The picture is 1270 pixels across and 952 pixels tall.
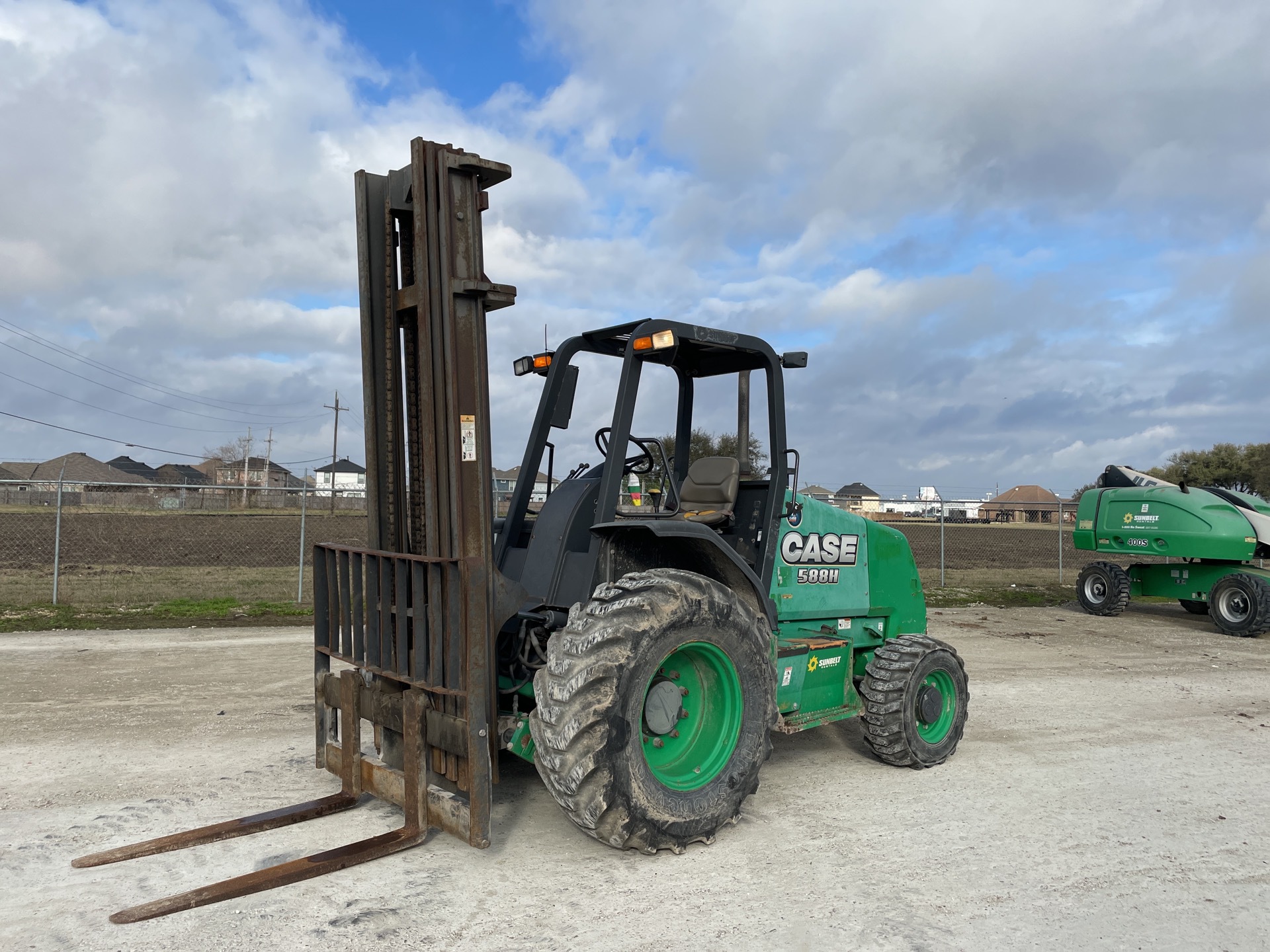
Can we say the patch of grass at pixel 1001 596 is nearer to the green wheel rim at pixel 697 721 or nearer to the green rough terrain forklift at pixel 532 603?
the green rough terrain forklift at pixel 532 603

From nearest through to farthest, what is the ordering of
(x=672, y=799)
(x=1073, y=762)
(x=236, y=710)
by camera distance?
(x=672, y=799) → (x=1073, y=762) → (x=236, y=710)

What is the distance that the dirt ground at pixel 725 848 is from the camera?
12.2 feet

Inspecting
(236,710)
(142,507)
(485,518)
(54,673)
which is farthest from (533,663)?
(142,507)

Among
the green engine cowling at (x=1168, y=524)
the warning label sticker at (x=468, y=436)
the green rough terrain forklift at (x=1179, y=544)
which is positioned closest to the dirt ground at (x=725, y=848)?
the warning label sticker at (x=468, y=436)

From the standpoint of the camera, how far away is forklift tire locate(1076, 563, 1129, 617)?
48.2 feet

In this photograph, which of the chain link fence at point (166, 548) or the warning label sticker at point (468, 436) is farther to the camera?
the chain link fence at point (166, 548)

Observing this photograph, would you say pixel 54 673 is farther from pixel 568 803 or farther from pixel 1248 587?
pixel 1248 587

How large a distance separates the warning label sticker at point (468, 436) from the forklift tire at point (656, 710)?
929mm

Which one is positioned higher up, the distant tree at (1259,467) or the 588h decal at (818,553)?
the distant tree at (1259,467)

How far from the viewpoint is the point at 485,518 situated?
14.7 feet

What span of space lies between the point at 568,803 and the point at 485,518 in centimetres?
141

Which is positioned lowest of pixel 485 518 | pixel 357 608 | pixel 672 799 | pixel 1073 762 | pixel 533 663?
pixel 1073 762

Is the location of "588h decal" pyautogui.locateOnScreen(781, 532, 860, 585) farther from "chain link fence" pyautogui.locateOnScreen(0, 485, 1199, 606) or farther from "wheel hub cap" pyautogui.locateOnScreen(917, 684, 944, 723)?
"chain link fence" pyautogui.locateOnScreen(0, 485, 1199, 606)

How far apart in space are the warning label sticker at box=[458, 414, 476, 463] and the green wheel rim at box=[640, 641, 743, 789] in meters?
1.43
